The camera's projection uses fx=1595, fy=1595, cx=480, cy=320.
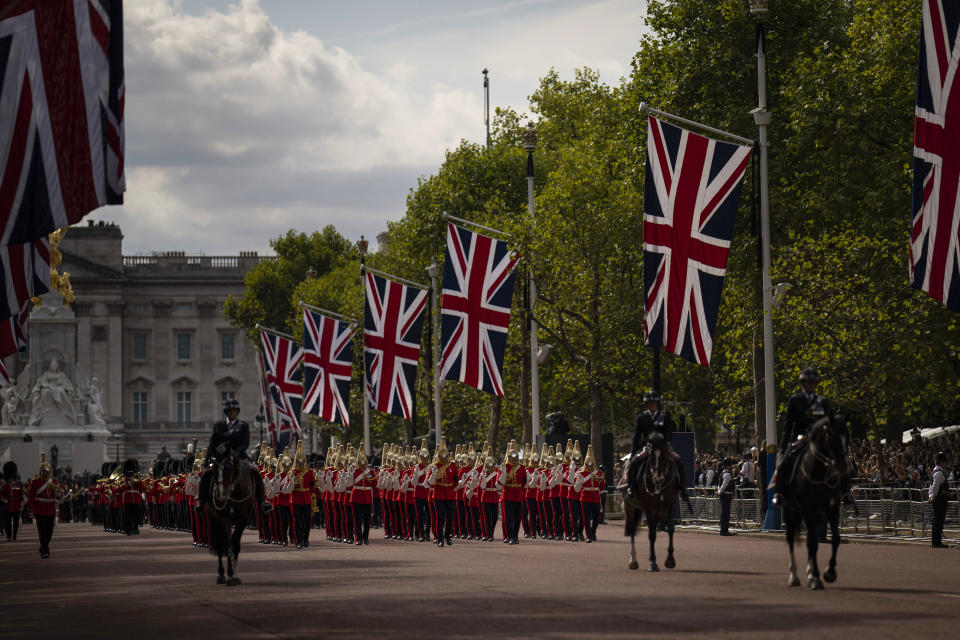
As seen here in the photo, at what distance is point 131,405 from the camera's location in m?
128

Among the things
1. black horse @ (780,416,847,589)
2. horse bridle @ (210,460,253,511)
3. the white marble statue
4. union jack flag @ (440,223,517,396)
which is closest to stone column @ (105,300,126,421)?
the white marble statue

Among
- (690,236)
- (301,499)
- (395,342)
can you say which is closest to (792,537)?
(690,236)

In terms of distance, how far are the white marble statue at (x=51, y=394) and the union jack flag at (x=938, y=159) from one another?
63583 mm

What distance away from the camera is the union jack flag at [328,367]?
159 feet

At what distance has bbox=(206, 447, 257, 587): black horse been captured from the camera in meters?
20.6

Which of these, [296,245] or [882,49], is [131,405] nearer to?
[296,245]

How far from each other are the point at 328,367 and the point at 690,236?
916 inches

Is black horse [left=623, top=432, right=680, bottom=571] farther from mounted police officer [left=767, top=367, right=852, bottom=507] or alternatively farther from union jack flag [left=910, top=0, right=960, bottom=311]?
union jack flag [left=910, top=0, right=960, bottom=311]

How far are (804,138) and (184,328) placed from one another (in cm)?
9617

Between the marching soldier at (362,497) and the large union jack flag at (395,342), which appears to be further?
the large union jack flag at (395,342)

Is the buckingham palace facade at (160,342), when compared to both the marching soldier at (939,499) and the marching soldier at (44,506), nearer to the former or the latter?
the marching soldier at (44,506)

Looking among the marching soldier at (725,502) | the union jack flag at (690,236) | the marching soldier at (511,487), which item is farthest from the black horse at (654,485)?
the marching soldier at (725,502)

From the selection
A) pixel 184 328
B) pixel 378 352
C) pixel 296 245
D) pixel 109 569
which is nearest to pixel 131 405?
pixel 184 328

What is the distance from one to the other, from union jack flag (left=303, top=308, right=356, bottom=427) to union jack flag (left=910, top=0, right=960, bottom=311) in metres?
29.6
